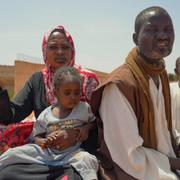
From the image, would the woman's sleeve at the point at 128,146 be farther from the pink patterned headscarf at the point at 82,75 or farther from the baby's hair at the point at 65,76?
the pink patterned headscarf at the point at 82,75

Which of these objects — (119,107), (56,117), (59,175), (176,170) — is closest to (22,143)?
(56,117)

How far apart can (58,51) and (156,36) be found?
117 centimetres

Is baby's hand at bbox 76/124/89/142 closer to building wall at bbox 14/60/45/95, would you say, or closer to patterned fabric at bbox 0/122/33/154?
patterned fabric at bbox 0/122/33/154

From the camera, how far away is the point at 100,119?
2.99m

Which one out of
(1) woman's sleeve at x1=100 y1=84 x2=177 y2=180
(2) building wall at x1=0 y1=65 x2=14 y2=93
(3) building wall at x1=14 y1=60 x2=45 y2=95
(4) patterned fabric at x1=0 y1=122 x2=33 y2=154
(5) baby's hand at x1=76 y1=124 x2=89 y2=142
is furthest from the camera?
(2) building wall at x1=0 y1=65 x2=14 y2=93

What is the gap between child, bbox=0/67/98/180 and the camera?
2.86 meters

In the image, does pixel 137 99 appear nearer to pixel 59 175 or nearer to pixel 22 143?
pixel 59 175

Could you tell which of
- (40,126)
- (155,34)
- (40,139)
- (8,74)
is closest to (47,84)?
→ (40,126)

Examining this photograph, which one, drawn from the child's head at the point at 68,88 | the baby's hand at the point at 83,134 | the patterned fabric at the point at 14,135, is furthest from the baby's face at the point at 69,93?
the patterned fabric at the point at 14,135

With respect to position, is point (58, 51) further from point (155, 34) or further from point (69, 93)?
point (155, 34)

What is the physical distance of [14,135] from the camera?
10.7 ft

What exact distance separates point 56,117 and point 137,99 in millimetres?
709

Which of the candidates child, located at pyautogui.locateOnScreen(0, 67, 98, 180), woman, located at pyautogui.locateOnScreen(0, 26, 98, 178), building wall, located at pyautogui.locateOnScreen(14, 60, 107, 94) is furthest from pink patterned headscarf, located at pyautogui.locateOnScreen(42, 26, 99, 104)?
building wall, located at pyautogui.locateOnScreen(14, 60, 107, 94)

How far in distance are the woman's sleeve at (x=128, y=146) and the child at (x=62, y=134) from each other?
24 cm
